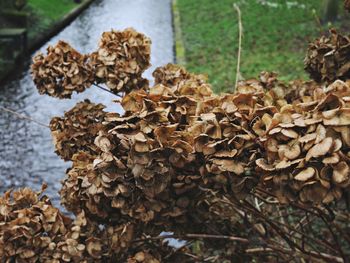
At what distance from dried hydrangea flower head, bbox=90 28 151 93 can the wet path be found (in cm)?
324

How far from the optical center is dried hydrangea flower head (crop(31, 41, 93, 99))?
99.7 inches

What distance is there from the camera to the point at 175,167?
1.67 m

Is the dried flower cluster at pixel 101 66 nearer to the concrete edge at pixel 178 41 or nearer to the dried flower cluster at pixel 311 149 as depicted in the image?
the dried flower cluster at pixel 311 149

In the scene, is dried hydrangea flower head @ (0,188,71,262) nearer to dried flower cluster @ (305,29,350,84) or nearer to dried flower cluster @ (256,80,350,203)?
dried flower cluster @ (256,80,350,203)

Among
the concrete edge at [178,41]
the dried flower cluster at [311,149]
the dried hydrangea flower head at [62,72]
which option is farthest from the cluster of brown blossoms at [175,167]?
the concrete edge at [178,41]

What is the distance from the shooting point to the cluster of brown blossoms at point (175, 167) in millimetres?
1404

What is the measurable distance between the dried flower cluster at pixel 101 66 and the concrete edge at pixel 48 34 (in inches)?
264

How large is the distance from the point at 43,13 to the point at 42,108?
5.26m

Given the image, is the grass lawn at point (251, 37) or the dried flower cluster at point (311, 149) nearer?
the dried flower cluster at point (311, 149)

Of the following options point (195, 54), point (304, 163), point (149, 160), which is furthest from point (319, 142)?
point (195, 54)

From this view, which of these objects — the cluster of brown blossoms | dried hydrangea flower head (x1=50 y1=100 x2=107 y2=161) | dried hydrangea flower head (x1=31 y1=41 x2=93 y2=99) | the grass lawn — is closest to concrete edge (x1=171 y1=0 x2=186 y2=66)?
the grass lawn

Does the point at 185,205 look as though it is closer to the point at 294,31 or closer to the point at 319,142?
the point at 319,142

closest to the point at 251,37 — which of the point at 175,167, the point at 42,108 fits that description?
the point at 42,108

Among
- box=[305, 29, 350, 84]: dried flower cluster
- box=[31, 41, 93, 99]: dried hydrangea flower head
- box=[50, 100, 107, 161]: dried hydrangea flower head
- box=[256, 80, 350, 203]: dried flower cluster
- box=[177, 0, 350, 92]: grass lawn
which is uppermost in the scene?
box=[256, 80, 350, 203]: dried flower cluster
